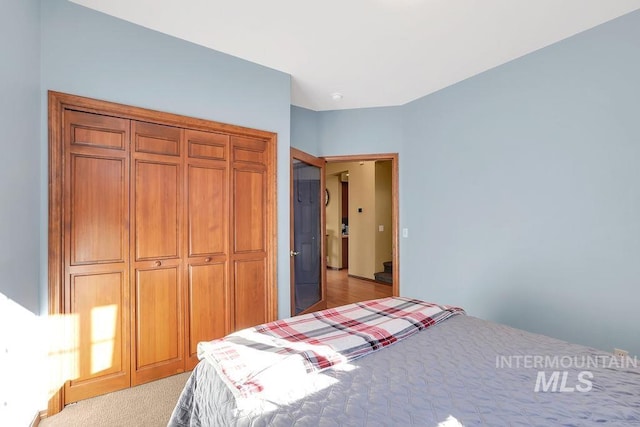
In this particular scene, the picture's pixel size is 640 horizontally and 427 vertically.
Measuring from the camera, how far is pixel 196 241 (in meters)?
2.46

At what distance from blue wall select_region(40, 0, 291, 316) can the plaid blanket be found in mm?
1385

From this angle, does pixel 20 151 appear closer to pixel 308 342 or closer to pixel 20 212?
pixel 20 212

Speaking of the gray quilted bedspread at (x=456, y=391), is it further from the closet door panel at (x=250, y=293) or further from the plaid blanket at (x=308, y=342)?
the closet door panel at (x=250, y=293)

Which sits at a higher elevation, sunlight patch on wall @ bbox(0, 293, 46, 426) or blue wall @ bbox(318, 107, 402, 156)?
blue wall @ bbox(318, 107, 402, 156)

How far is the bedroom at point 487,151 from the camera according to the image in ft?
5.85

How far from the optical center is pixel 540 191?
2.47 meters

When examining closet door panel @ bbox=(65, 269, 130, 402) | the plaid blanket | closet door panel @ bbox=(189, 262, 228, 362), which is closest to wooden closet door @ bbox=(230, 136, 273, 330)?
closet door panel @ bbox=(189, 262, 228, 362)

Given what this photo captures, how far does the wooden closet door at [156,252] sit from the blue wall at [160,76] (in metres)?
0.28

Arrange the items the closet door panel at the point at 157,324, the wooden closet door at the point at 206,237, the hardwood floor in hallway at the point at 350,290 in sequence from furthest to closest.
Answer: the hardwood floor in hallway at the point at 350,290
the wooden closet door at the point at 206,237
the closet door panel at the point at 157,324

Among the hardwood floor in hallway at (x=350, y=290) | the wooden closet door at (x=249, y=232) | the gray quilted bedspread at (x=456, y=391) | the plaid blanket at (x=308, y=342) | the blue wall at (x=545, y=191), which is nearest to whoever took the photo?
the gray quilted bedspread at (x=456, y=391)

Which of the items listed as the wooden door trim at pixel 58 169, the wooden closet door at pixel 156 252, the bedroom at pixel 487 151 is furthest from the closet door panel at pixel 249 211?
the wooden door trim at pixel 58 169

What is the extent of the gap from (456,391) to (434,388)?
0.07 m

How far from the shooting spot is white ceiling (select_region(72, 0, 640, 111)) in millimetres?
1983

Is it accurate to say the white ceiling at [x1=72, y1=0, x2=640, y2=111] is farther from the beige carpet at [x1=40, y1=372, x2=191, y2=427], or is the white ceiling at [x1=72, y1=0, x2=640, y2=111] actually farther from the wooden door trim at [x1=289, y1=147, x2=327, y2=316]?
the beige carpet at [x1=40, y1=372, x2=191, y2=427]
